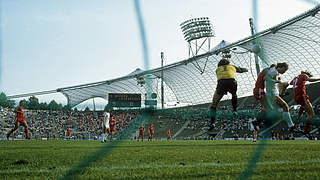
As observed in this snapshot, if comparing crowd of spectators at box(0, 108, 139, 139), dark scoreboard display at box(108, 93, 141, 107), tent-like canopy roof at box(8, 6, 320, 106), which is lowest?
crowd of spectators at box(0, 108, 139, 139)

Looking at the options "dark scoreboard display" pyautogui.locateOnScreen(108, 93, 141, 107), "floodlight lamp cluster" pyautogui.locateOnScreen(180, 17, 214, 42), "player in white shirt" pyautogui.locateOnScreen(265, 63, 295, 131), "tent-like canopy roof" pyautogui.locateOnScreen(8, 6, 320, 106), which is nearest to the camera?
"player in white shirt" pyautogui.locateOnScreen(265, 63, 295, 131)

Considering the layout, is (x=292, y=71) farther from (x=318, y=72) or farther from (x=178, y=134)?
(x=178, y=134)

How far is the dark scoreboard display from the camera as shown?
52.4 m

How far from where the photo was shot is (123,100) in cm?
5247

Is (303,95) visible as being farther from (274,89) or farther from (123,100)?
(123,100)

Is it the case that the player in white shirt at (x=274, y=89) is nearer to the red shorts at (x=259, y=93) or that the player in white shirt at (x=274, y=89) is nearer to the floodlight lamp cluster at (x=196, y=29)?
the red shorts at (x=259, y=93)

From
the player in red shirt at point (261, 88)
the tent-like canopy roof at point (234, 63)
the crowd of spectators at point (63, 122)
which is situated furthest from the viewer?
the crowd of spectators at point (63, 122)

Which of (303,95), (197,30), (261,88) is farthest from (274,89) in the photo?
(197,30)

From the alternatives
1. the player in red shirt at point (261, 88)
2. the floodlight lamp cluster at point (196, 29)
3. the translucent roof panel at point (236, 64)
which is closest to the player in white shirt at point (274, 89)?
the player in red shirt at point (261, 88)

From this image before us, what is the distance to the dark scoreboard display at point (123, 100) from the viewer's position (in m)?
52.4

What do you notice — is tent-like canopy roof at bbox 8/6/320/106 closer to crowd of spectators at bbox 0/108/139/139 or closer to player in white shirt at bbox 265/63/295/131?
crowd of spectators at bbox 0/108/139/139

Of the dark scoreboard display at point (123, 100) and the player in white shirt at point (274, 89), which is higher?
the dark scoreboard display at point (123, 100)

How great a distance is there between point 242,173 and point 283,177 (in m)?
0.49

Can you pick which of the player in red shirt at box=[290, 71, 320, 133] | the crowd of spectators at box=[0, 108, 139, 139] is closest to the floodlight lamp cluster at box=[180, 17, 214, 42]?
the crowd of spectators at box=[0, 108, 139, 139]
